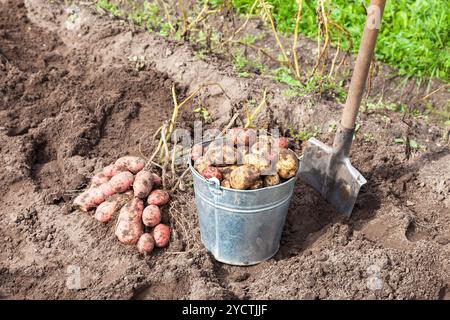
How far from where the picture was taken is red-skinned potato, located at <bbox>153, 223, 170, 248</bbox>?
294cm

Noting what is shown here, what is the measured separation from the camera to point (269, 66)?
Result: 4586 millimetres

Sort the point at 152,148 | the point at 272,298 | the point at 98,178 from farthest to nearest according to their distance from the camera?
the point at 152,148 < the point at 98,178 < the point at 272,298

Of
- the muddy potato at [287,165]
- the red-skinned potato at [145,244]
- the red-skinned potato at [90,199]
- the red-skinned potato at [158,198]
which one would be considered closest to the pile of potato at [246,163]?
the muddy potato at [287,165]

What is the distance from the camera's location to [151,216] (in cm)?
294

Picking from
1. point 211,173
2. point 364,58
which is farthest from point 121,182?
point 364,58

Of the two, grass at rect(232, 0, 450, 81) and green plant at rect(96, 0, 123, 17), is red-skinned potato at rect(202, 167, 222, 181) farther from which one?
green plant at rect(96, 0, 123, 17)

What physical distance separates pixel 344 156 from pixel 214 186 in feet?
2.94

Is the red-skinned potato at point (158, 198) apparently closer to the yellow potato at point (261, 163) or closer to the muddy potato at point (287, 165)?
the yellow potato at point (261, 163)

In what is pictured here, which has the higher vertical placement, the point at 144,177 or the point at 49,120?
the point at 144,177

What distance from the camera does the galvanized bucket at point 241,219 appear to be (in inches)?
102

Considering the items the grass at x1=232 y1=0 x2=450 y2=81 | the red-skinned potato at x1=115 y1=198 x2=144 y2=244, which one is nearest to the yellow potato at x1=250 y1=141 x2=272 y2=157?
the red-skinned potato at x1=115 y1=198 x2=144 y2=244

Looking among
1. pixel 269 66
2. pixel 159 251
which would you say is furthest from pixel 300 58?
pixel 159 251

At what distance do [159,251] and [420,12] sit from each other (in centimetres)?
321

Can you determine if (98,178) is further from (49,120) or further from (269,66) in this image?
(269,66)
